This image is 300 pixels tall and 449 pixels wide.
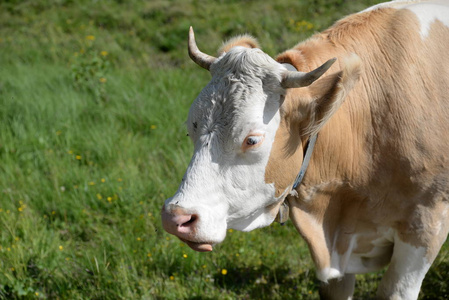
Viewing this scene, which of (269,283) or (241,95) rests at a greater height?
(241,95)

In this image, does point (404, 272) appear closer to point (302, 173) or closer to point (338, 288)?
point (338, 288)

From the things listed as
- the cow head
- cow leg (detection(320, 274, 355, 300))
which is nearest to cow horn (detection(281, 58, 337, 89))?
the cow head

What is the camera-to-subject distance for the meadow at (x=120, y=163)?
144 inches

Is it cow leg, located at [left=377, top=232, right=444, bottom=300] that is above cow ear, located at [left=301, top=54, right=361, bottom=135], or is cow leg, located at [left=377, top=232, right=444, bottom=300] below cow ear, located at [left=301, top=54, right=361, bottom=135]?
below

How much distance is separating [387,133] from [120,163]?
2737 mm

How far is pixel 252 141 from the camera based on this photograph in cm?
231

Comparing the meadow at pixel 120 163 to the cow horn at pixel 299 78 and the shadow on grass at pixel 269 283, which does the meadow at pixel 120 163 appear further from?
the cow horn at pixel 299 78

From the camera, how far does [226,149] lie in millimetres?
2305

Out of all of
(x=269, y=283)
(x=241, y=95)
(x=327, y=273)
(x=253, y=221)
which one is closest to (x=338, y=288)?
(x=327, y=273)

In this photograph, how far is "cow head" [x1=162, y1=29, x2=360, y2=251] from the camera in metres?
2.28

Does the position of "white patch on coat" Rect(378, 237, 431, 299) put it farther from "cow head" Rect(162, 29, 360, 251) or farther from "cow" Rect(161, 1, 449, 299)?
"cow head" Rect(162, 29, 360, 251)

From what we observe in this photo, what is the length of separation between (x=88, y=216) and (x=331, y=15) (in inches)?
186

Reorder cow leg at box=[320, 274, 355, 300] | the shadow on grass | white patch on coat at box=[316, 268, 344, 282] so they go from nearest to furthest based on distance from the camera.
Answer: white patch on coat at box=[316, 268, 344, 282] → cow leg at box=[320, 274, 355, 300] → the shadow on grass

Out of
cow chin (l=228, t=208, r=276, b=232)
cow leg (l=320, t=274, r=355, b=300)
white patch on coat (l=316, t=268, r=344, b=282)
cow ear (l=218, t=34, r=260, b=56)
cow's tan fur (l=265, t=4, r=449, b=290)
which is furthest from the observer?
cow leg (l=320, t=274, r=355, b=300)
